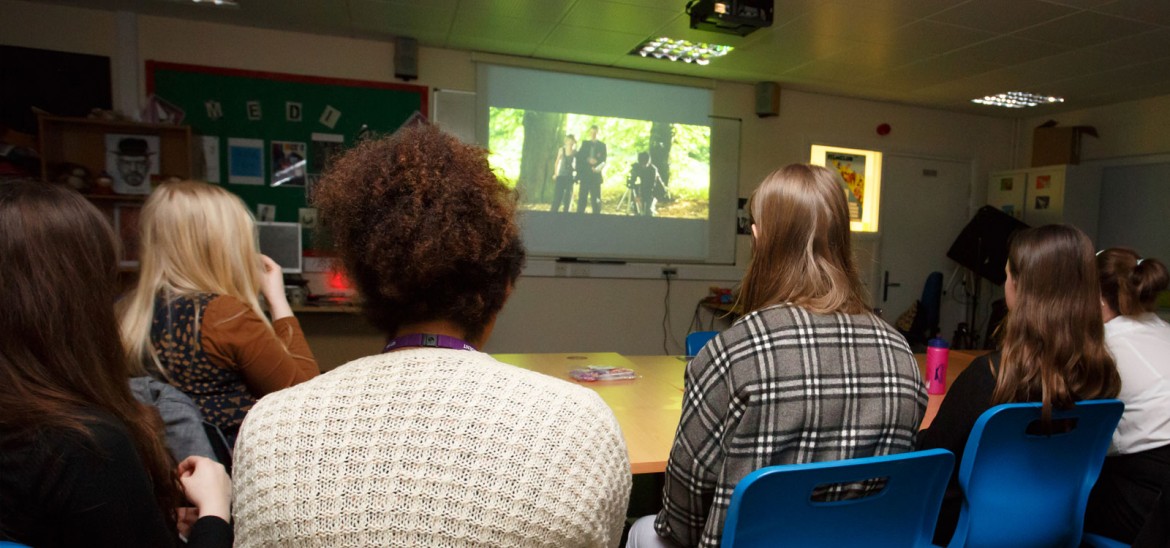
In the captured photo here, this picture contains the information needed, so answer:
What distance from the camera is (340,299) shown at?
165 inches

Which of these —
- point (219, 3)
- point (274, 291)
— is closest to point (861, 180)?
point (219, 3)

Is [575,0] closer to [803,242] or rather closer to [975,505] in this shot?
[803,242]

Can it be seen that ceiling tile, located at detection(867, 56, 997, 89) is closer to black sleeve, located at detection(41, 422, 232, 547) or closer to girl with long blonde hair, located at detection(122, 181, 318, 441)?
girl with long blonde hair, located at detection(122, 181, 318, 441)

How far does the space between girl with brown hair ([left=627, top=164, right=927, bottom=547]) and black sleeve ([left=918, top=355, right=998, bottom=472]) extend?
369 mm

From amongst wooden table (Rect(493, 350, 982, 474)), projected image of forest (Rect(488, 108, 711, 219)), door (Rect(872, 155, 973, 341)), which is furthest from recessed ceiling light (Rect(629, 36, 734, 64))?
wooden table (Rect(493, 350, 982, 474))

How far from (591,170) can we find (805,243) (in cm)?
375

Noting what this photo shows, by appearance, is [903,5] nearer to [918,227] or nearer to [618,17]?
[618,17]

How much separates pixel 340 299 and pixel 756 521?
12.1ft

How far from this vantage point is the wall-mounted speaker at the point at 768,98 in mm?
5105

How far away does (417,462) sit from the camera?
0.65 metres

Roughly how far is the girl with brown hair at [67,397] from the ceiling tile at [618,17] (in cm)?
313

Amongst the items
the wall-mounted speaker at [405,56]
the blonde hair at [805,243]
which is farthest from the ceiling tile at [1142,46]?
the wall-mounted speaker at [405,56]

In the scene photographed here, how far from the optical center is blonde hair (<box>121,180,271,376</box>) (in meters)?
1.45

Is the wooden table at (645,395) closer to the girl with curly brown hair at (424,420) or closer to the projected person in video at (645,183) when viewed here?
the girl with curly brown hair at (424,420)
